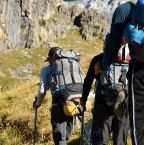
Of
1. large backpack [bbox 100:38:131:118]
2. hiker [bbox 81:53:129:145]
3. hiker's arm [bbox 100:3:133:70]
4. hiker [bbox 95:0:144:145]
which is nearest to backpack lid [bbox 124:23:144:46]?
hiker [bbox 95:0:144:145]

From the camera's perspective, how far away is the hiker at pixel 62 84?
941 cm

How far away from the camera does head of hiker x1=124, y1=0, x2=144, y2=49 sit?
5602mm

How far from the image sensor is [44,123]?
14250 mm

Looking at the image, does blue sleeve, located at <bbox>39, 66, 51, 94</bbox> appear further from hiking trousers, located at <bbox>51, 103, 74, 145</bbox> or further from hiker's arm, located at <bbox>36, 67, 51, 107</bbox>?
hiking trousers, located at <bbox>51, 103, 74, 145</bbox>

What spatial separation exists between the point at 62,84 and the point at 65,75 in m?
0.19

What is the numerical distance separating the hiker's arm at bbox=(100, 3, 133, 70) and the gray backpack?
2.87 meters

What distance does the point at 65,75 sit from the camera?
9.47 meters

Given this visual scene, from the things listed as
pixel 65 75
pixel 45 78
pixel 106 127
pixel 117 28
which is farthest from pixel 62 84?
pixel 117 28

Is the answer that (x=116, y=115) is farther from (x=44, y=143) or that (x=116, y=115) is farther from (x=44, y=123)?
(x=44, y=123)

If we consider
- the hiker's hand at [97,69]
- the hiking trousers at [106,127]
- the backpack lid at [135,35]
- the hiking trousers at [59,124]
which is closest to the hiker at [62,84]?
the hiking trousers at [59,124]

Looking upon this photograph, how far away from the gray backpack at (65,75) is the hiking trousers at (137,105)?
3.72 m

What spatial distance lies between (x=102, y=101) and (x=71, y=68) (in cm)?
212

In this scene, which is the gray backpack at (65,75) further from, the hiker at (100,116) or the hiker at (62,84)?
the hiker at (100,116)

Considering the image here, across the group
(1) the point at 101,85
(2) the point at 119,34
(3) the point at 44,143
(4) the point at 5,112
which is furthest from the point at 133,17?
(4) the point at 5,112
